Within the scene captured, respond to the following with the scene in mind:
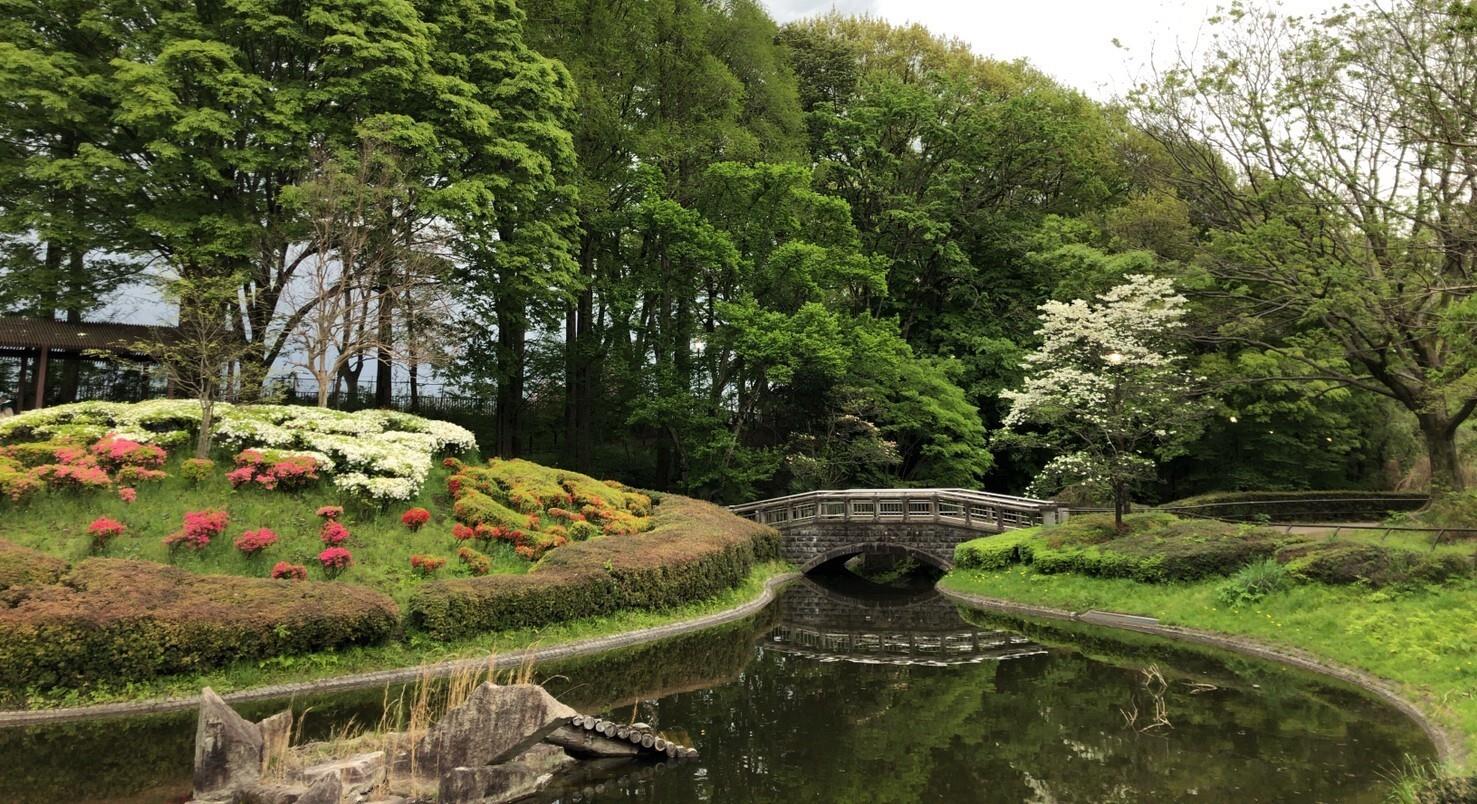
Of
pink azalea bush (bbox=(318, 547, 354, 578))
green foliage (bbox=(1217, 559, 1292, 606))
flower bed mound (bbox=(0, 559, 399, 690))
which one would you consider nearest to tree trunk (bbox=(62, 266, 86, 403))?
pink azalea bush (bbox=(318, 547, 354, 578))

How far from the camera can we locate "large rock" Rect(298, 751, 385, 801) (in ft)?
24.9

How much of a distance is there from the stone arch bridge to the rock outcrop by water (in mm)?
17473

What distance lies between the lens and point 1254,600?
623 inches

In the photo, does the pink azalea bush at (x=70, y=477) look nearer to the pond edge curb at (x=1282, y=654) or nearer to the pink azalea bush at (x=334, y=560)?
the pink azalea bush at (x=334, y=560)

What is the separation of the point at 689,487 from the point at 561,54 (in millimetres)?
15220

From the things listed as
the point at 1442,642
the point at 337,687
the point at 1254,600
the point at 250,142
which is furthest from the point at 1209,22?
the point at 250,142

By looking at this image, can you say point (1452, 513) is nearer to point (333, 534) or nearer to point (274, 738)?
point (274, 738)

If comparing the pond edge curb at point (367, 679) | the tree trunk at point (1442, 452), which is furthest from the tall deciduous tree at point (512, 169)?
the tree trunk at point (1442, 452)

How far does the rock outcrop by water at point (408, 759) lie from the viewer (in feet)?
24.6

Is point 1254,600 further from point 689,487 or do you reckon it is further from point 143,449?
point 143,449

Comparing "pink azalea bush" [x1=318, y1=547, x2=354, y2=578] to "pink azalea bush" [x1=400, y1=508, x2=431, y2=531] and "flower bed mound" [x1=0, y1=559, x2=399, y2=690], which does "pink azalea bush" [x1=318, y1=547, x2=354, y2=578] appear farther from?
"pink azalea bush" [x1=400, y1=508, x2=431, y2=531]

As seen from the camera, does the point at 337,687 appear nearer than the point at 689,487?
Yes

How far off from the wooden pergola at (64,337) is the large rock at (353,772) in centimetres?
1487

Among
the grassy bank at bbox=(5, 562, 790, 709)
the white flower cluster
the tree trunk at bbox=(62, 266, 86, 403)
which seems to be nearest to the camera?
the grassy bank at bbox=(5, 562, 790, 709)
